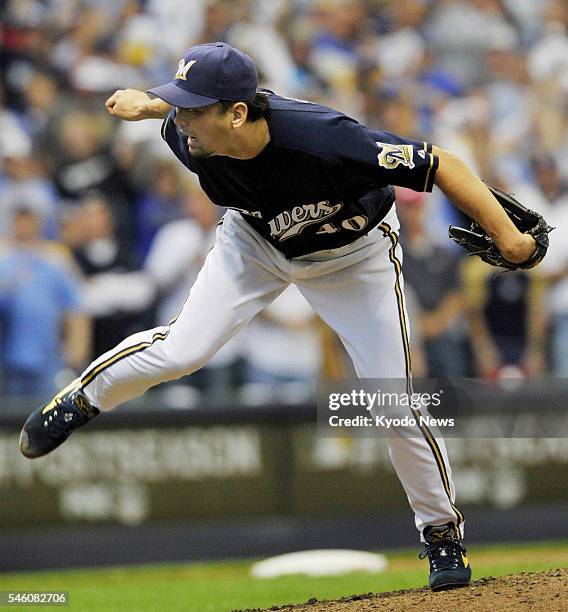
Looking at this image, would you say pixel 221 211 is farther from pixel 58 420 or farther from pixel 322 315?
pixel 58 420

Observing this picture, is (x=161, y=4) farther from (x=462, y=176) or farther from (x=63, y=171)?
(x=462, y=176)

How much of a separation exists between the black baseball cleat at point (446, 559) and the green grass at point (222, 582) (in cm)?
138

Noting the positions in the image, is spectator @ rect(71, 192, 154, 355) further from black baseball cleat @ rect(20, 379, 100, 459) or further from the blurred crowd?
black baseball cleat @ rect(20, 379, 100, 459)

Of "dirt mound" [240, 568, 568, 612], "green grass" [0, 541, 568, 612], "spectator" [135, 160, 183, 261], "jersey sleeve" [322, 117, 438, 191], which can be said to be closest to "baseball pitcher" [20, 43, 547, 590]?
"jersey sleeve" [322, 117, 438, 191]

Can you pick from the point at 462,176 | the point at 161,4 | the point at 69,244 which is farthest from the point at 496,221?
the point at 161,4

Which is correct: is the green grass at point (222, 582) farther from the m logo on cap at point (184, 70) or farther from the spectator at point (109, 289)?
the m logo on cap at point (184, 70)

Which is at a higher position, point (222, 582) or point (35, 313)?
point (35, 313)

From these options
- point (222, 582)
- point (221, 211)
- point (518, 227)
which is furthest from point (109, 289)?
point (518, 227)

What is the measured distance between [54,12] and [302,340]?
4052 mm

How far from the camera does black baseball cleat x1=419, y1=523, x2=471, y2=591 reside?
559 centimetres

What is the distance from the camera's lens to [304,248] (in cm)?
545

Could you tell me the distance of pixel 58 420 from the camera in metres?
Answer: 5.57

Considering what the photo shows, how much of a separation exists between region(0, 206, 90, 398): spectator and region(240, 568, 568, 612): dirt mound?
484cm

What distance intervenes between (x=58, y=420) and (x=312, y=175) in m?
1.69
